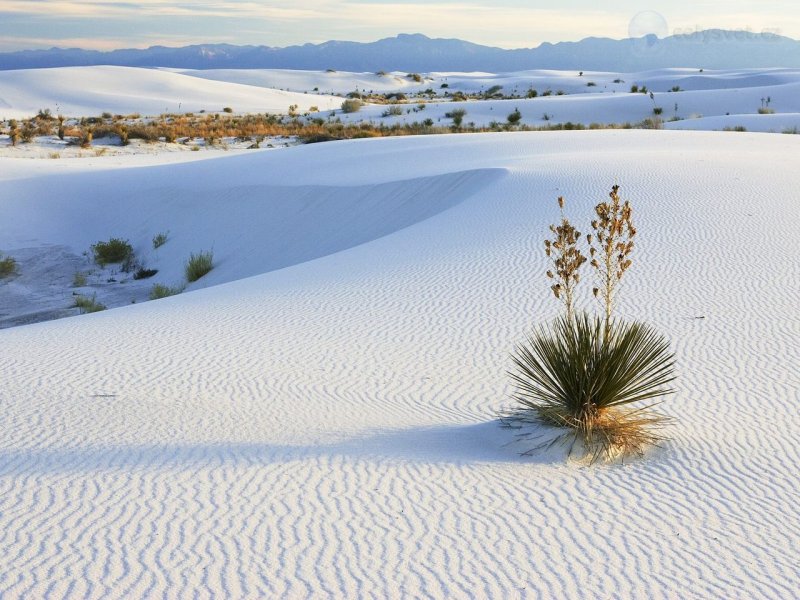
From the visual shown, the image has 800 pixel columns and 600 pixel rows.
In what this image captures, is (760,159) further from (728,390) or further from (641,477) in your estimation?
(641,477)

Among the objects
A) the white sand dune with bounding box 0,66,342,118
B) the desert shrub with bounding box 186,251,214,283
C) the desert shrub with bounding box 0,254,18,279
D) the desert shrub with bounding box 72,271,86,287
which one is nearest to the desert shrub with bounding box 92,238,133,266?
the desert shrub with bounding box 72,271,86,287

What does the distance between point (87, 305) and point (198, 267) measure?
8.40 feet

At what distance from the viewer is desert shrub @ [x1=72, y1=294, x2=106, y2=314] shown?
13055 mm

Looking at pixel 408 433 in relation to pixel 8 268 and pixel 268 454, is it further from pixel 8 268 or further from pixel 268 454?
pixel 8 268

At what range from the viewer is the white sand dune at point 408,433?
4109 millimetres

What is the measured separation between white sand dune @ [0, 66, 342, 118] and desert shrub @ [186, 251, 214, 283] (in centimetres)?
3697

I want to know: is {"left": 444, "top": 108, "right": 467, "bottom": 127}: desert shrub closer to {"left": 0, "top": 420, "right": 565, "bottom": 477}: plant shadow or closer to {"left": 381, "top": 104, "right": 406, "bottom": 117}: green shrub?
{"left": 381, "top": 104, "right": 406, "bottom": 117}: green shrub

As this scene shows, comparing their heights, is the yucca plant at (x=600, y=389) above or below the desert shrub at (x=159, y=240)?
above

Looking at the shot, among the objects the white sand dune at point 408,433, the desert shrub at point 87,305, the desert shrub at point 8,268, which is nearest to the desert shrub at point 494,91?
the desert shrub at point 8,268

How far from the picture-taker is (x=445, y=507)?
15.4 feet

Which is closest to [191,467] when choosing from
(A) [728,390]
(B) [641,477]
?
(B) [641,477]

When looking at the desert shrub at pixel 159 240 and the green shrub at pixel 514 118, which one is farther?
the green shrub at pixel 514 118

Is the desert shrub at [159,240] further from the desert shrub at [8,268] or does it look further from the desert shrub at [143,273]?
the desert shrub at [8,268]

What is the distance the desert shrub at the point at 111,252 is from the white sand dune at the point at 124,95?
34698mm
